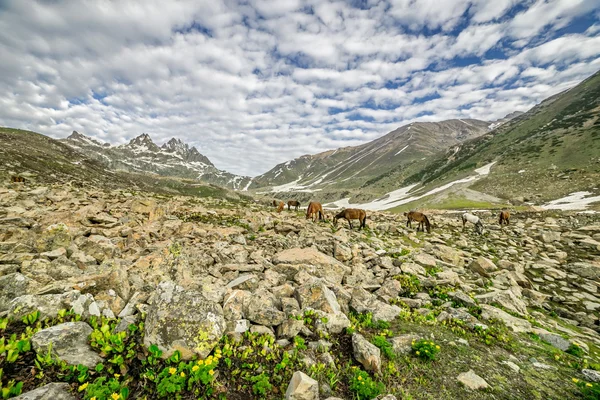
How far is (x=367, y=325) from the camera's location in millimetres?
7047

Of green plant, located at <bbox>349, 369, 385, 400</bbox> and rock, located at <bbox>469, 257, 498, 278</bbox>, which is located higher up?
rock, located at <bbox>469, 257, 498, 278</bbox>

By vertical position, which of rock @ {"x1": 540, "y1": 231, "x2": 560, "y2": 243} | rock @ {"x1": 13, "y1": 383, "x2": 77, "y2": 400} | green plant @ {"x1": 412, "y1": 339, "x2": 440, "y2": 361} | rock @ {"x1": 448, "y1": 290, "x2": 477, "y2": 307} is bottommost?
green plant @ {"x1": 412, "y1": 339, "x2": 440, "y2": 361}

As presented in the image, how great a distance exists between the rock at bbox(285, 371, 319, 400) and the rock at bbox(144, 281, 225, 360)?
5.64ft

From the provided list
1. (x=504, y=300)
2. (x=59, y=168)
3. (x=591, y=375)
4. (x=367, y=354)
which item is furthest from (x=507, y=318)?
(x=59, y=168)

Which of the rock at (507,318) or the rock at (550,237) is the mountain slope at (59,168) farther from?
the rock at (550,237)

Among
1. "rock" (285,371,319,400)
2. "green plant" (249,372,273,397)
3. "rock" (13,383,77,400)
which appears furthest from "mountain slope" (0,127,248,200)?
"rock" (285,371,319,400)

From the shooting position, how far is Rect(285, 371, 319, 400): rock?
4.34 metres

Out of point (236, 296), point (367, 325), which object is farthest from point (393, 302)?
point (236, 296)

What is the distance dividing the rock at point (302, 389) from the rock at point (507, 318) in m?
6.84

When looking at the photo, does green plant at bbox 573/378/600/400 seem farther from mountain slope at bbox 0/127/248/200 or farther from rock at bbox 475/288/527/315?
mountain slope at bbox 0/127/248/200

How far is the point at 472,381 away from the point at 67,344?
789 centimetres

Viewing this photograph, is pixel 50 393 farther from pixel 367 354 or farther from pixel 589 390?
pixel 589 390

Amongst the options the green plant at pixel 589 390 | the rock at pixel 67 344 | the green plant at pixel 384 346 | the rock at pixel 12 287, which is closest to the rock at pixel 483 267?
the green plant at pixel 589 390

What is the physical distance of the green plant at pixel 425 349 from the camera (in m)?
5.89
